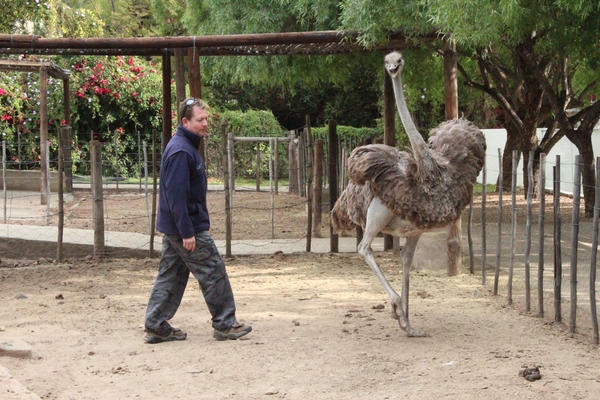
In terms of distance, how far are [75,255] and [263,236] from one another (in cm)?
289

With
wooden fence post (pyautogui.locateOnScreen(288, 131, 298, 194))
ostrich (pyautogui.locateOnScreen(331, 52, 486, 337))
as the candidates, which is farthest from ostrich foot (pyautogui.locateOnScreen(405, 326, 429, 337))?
wooden fence post (pyautogui.locateOnScreen(288, 131, 298, 194))

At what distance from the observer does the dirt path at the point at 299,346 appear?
4781 mm

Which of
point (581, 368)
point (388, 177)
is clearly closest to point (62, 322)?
point (388, 177)

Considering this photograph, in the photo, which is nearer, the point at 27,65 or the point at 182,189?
the point at 182,189

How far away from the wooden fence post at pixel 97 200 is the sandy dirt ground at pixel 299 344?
814 millimetres

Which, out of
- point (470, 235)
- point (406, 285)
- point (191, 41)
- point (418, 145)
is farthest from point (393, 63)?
point (191, 41)

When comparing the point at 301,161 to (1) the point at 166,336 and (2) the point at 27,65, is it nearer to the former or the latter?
(2) the point at 27,65

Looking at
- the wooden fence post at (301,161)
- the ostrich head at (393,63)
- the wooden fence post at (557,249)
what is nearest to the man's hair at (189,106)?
the ostrich head at (393,63)

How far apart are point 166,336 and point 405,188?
2031 millimetres

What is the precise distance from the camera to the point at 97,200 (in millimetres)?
9234

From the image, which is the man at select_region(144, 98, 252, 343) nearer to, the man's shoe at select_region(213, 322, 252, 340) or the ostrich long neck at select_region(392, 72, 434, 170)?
the man's shoe at select_region(213, 322, 252, 340)

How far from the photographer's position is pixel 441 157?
20.8 ft

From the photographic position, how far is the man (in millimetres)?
5664

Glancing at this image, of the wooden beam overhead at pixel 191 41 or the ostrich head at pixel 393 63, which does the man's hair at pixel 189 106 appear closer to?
the ostrich head at pixel 393 63
